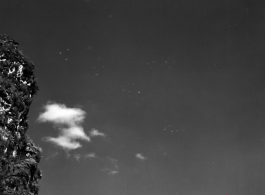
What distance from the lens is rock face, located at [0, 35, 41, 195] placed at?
60.7 feet

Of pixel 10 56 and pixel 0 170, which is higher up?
pixel 10 56

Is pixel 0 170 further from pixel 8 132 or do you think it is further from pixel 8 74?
pixel 8 74

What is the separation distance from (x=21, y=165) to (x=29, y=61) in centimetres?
913

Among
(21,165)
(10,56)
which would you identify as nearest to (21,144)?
(21,165)

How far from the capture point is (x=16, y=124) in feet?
67.6

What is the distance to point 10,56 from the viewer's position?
2194 cm

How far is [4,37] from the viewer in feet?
73.8

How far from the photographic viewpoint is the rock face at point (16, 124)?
1850cm

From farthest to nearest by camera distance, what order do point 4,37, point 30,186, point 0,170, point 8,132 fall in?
point 4,37 → point 30,186 → point 8,132 → point 0,170

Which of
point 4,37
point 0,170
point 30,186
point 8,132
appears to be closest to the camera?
point 0,170

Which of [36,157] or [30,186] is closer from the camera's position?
[30,186]

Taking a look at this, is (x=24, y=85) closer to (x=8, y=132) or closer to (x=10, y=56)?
(x=10, y=56)

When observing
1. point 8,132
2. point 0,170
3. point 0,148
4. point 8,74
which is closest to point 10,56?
point 8,74

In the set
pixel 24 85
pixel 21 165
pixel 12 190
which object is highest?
pixel 24 85
